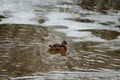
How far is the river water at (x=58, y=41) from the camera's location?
6.08m

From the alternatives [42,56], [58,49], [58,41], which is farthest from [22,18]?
[42,56]

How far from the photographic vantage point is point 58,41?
8.05m

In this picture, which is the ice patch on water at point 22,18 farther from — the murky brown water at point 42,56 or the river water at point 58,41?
the murky brown water at point 42,56

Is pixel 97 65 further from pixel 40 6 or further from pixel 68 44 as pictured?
pixel 40 6

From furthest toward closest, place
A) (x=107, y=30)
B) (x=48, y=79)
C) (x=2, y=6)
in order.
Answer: (x=2, y=6)
(x=107, y=30)
(x=48, y=79)

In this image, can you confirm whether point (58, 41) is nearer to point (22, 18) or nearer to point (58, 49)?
point (58, 49)

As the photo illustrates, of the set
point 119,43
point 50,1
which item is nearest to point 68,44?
point 119,43

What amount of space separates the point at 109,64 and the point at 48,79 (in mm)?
1383

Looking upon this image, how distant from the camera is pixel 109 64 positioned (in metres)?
6.61

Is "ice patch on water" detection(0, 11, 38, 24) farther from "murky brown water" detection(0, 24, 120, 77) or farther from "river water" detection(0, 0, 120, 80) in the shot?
"murky brown water" detection(0, 24, 120, 77)

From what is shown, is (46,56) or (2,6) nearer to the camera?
(46,56)

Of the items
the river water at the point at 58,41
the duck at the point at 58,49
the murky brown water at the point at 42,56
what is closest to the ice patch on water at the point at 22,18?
the river water at the point at 58,41

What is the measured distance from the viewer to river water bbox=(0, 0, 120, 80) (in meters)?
6.08

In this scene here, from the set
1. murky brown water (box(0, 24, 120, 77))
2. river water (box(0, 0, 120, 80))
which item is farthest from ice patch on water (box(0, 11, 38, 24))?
murky brown water (box(0, 24, 120, 77))
